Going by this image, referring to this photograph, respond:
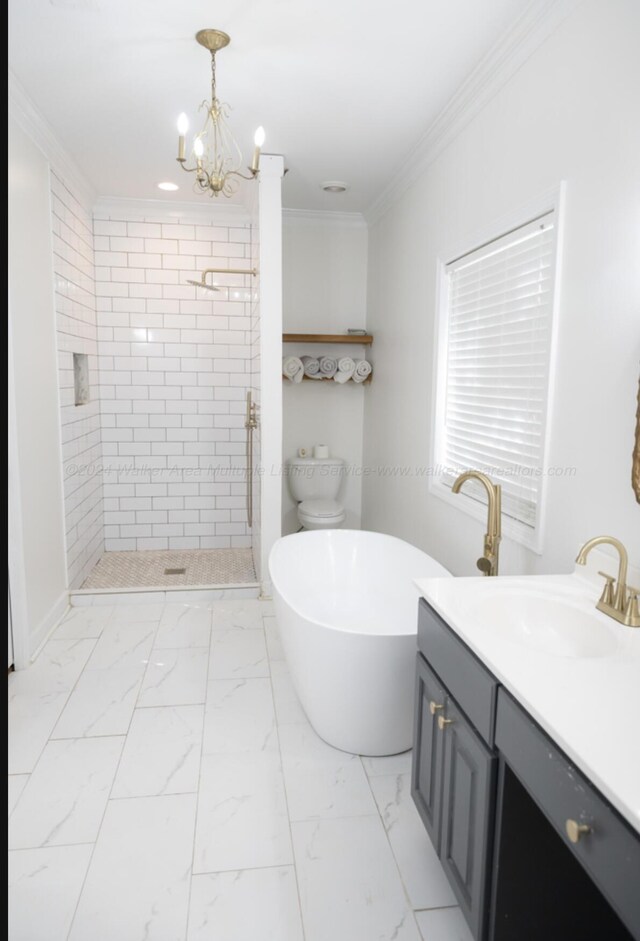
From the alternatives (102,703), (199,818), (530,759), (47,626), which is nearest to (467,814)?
(530,759)

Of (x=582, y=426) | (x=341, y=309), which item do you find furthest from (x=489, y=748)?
(x=341, y=309)

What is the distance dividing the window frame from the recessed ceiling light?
1170 millimetres

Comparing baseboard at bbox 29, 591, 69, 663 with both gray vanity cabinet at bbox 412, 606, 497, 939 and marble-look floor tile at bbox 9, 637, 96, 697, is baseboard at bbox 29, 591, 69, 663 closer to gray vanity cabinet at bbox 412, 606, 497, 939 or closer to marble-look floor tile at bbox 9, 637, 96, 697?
marble-look floor tile at bbox 9, 637, 96, 697

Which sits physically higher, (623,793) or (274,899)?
(623,793)

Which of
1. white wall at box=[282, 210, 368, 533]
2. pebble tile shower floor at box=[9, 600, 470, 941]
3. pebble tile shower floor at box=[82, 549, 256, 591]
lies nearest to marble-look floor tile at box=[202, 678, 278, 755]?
pebble tile shower floor at box=[9, 600, 470, 941]

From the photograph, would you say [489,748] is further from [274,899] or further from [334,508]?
[334,508]

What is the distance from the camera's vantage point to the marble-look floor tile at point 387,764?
7.58ft

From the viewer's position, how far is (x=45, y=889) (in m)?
1.76

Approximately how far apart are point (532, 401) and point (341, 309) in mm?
2837

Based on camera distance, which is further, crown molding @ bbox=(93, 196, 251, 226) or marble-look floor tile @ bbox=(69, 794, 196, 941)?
crown molding @ bbox=(93, 196, 251, 226)

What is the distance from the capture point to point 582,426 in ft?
6.56

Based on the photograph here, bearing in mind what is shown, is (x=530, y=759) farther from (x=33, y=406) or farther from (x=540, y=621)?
(x=33, y=406)

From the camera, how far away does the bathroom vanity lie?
102cm

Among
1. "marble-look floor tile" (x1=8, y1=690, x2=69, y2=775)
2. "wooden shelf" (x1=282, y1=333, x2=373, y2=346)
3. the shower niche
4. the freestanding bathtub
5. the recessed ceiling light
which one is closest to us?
the freestanding bathtub
